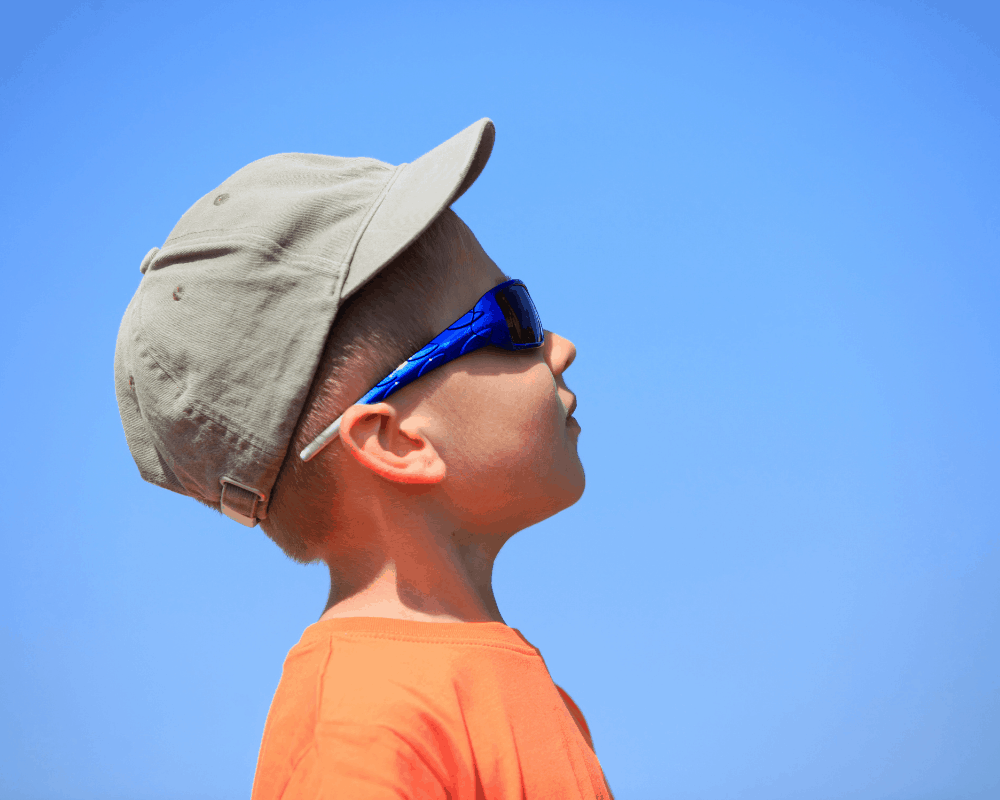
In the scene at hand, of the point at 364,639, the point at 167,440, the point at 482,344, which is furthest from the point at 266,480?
the point at 482,344

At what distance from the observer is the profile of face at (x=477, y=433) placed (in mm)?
1446

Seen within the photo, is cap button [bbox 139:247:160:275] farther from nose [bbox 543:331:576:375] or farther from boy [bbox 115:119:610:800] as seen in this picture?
nose [bbox 543:331:576:375]

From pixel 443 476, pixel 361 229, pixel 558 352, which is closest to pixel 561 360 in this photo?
pixel 558 352

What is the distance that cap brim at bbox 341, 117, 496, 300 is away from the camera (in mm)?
1361

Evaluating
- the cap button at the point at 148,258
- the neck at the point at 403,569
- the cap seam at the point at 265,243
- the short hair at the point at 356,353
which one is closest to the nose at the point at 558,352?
the short hair at the point at 356,353

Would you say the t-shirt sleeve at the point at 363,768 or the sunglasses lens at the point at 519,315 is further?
the sunglasses lens at the point at 519,315

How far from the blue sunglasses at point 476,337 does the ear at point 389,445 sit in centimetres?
3

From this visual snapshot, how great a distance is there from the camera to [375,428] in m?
1.43

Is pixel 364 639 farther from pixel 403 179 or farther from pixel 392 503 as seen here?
pixel 403 179

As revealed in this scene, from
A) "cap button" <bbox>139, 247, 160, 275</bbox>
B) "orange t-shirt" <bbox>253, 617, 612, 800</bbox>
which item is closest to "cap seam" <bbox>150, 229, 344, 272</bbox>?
"cap button" <bbox>139, 247, 160, 275</bbox>

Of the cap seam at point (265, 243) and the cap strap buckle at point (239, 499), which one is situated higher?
Result: the cap seam at point (265, 243)

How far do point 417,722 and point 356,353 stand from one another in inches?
21.7

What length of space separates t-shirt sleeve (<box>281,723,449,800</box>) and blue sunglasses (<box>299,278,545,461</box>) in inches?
16.9

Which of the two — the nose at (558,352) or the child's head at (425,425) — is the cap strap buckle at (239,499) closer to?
the child's head at (425,425)
